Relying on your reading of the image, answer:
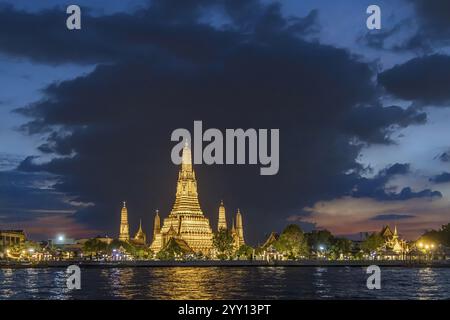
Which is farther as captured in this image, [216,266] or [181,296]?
[216,266]

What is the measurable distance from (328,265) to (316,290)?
340ft
